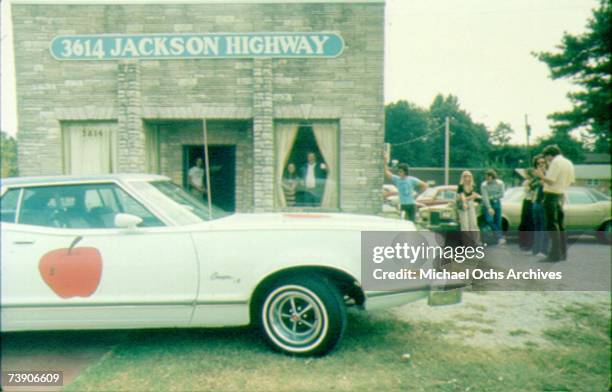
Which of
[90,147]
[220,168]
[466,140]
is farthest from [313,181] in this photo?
[466,140]

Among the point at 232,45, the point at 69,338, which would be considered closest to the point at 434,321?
the point at 69,338

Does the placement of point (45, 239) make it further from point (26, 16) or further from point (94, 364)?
point (26, 16)

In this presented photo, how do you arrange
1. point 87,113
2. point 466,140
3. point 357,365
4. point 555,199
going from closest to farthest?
1. point 357,365
2. point 555,199
3. point 87,113
4. point 466,140

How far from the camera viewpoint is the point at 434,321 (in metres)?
4.79

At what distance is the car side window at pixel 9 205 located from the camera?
4062mm

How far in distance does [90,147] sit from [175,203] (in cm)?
587

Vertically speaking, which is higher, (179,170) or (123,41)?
(123,41)

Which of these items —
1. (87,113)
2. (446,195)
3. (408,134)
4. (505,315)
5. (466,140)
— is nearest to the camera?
(505,315)

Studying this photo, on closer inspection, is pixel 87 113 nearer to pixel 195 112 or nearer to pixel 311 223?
pixel 195 112

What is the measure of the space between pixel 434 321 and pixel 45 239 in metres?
3.39

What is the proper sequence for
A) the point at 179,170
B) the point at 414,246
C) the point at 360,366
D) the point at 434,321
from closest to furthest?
the point at 360,366, the point at 414,246, the point at 434,321, the point at 179,170

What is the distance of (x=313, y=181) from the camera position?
9.43 metres

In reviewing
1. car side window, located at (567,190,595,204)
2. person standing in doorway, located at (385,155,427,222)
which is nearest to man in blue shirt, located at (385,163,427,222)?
person standing in doorway, located at (385,155,427,222)

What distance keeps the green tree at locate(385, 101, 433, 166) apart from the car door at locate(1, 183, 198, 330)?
2287 inches
